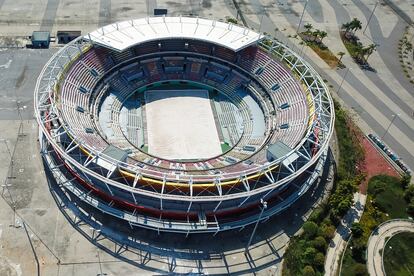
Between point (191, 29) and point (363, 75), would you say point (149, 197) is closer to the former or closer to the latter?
point (191, 29)

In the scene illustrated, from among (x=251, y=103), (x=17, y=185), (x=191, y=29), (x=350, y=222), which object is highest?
(x=191, y=29)

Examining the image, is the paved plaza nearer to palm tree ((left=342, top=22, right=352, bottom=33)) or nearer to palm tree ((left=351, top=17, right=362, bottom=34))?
palm tree ((left=342, top=22, right=352, bottom=33))

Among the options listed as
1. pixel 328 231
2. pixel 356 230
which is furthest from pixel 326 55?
pixel 328 231

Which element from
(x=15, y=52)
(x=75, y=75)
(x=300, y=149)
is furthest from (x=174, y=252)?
(x=15, y=52)

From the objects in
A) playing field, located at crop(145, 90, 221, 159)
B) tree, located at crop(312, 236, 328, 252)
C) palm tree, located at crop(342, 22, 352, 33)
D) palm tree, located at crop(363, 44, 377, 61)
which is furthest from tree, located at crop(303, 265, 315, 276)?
palm tree, located at crop(342, 22, 352, 33)

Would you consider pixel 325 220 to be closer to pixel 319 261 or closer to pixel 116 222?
pixel 319 261

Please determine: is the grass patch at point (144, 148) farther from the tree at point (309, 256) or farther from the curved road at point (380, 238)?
the curved road at point (380, 238)

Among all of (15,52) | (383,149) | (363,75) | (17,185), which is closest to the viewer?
(17,185)

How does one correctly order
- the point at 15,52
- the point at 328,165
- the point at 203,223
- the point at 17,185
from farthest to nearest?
1. the point at 15,52
2. the point at 328,165
3. the point at 17,185
4. the point at 203,223
